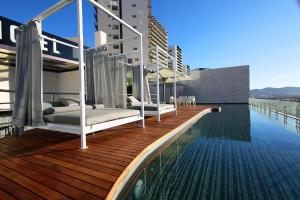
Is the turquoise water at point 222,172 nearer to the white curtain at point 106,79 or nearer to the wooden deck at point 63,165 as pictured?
the wooden deck at point 63,165

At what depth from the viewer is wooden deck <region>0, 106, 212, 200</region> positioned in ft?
5.09

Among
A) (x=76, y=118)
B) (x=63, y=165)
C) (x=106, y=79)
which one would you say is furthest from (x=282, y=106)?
(x=63, y=165)

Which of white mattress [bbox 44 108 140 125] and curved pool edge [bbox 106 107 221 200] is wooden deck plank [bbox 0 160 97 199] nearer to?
curved pool edge [bbox 106 107 221 200]

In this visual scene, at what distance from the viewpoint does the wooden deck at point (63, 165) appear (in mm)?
1551

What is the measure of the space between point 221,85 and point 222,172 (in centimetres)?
1722

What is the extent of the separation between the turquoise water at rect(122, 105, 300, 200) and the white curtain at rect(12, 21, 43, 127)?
2254mm

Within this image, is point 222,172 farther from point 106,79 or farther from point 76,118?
point 106,79

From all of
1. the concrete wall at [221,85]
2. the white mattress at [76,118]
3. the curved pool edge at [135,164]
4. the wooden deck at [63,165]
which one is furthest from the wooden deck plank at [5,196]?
the concrete wall at [221,85]

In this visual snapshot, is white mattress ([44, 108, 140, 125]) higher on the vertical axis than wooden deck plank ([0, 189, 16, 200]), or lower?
higher

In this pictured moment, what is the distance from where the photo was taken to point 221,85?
18.4m

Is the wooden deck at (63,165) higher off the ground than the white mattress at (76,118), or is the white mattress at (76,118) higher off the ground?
the white mattress at (76,118)

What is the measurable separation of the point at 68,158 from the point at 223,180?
6.85 ft

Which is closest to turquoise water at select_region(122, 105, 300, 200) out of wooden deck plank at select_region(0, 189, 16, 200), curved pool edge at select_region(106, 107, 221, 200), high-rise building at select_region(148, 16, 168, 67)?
curved pool edge at select_region(106, 107, 221, 200)

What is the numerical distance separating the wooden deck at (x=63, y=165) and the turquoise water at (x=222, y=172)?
377 millimetres
